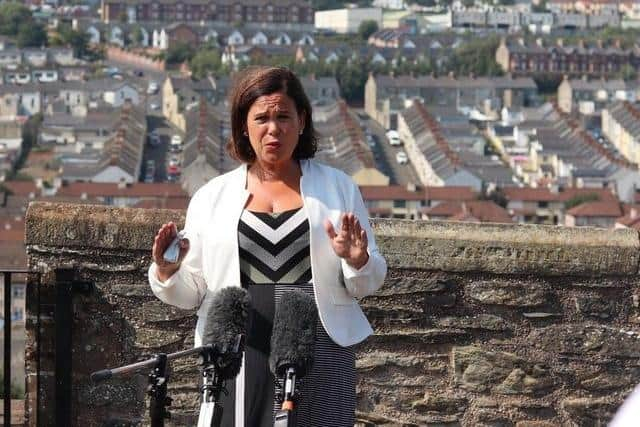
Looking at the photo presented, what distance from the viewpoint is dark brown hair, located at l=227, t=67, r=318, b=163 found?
3889mm

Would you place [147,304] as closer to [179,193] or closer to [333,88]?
[179,193]

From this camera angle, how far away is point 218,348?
3.71 meters

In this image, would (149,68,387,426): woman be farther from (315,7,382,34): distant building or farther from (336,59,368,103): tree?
(315,7,382,34): distant building

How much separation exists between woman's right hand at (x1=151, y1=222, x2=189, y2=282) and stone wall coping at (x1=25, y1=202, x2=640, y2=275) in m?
1.06

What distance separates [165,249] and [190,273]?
0.10 m

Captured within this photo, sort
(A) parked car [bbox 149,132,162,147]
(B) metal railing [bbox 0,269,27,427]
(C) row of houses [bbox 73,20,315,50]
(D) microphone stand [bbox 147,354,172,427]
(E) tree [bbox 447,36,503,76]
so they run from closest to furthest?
(D) microphone stand [bbox 147,354,172,427] → (B) metal railing [bbox 0,269,27,427] → (A) parked car [bbox 149,132,162,147] → (E) tree [bbox 447,36,503,76] → (C) row of houses [bbox 73,20,315,50]

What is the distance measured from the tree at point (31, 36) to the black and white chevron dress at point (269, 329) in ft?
298

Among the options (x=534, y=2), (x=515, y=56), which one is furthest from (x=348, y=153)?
(x=534, y=2)

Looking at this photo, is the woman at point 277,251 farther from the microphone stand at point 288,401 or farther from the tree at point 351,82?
the tree at point 351,82

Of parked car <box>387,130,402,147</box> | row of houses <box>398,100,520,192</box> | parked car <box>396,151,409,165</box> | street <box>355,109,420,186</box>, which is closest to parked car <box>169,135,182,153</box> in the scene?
street <box>355,109,420,186</box>

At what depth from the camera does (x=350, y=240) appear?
12.3 ft

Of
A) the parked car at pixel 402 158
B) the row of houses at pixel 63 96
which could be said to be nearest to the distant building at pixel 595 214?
the parked car at pixel 402 158

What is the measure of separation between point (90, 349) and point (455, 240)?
3.04ft

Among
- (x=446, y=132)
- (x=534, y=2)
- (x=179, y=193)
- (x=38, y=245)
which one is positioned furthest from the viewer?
(x=534, y=2)
